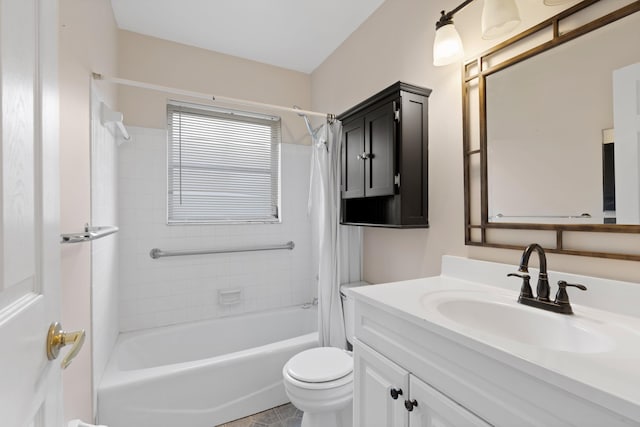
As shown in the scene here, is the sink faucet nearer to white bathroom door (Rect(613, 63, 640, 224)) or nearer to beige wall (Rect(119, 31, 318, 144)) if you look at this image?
white bathroom door (Rect(613, 63, 640, 224))

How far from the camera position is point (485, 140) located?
127 cm

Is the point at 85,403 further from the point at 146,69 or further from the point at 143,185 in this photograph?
the point at 146,69

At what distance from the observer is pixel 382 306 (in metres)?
1.00

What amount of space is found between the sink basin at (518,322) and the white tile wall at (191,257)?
1730 mm

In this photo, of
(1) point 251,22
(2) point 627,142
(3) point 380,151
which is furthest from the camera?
(1) point 251,22

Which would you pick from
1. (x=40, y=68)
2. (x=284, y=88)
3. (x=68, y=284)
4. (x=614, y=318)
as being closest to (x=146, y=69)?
(x=284, y=88)

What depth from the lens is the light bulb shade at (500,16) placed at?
3.48 feet

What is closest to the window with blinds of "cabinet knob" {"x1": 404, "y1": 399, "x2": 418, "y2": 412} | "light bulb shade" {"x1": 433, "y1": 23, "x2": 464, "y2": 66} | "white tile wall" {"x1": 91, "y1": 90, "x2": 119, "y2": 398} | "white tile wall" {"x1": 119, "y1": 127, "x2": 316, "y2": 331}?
"white tile wall" {"x1": 119, "y1": 127, "x2": 316, "y2": 331}

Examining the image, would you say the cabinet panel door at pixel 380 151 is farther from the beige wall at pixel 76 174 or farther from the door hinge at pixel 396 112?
the beige wall at pixel 76 174

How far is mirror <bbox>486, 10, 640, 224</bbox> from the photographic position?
3.06 ft

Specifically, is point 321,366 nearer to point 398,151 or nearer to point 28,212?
point 398,151

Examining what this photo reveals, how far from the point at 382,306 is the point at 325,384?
25.8 inches

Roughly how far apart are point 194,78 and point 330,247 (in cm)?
176

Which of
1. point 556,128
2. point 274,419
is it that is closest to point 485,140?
point 556,128
